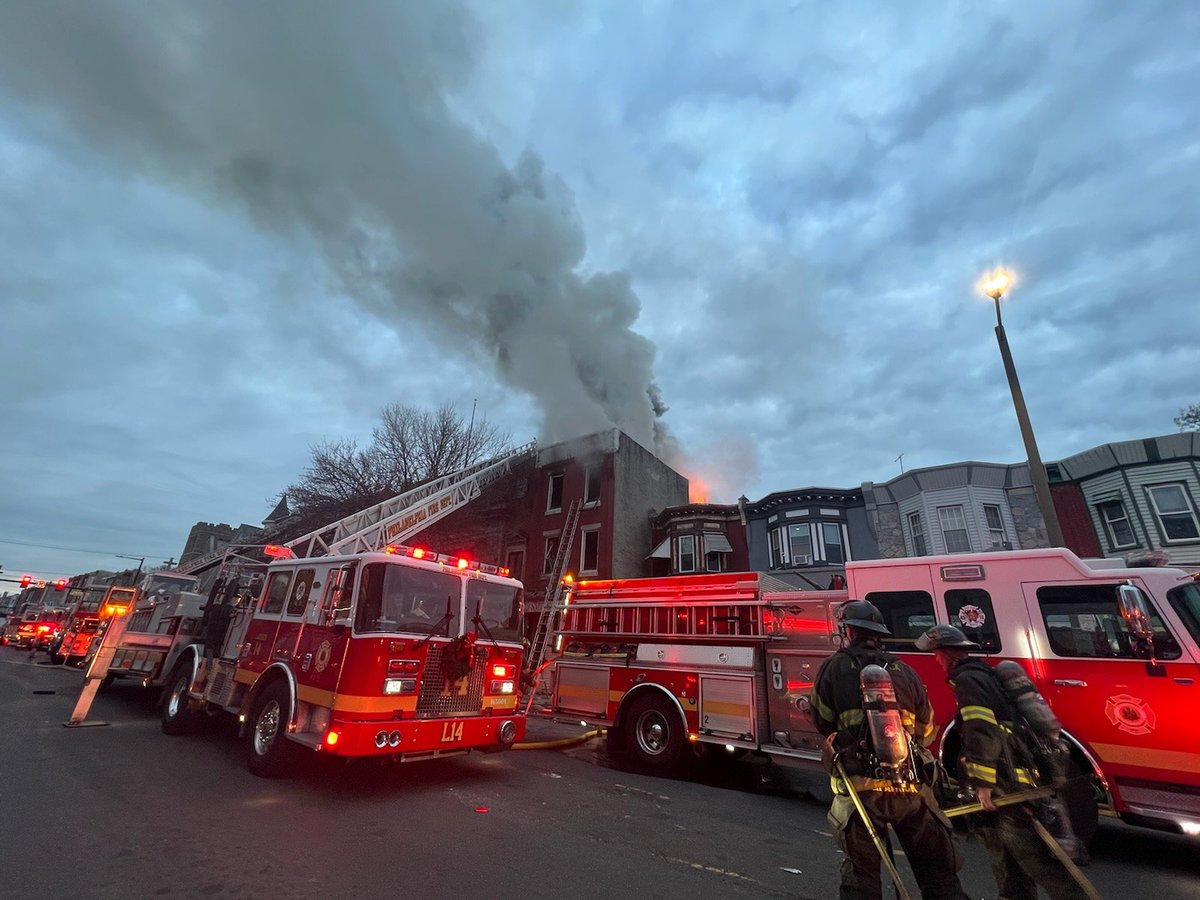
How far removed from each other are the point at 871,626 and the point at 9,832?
246 inches

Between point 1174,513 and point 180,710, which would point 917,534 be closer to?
point 1174,513

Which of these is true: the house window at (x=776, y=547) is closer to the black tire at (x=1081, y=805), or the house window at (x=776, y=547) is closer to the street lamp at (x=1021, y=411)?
the street lamp at (x=1021, y=411)

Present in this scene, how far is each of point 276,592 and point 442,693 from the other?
297 cm

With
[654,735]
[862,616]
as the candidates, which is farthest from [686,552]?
[862,616]

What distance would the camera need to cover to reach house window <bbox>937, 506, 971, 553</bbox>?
18.7 meters

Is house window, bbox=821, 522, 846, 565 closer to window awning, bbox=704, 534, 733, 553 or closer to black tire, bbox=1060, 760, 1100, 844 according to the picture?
window awning, bbox=704, 534, 733, 553

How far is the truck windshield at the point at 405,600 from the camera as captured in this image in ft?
18.5

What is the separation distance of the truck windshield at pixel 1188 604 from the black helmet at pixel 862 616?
3919 millimetres

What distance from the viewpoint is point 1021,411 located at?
8.00 meters

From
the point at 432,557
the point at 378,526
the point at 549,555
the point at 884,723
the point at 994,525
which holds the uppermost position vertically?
the point at 994,525

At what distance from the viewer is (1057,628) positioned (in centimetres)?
540

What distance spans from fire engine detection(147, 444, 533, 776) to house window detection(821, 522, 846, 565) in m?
17.2

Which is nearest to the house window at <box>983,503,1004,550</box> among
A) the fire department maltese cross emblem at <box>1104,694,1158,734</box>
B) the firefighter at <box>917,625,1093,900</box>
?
the fire department maltese cross emblem at <box>1104,694,1158,734</box>

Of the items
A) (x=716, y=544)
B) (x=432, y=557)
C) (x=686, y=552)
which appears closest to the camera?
(x=432, y=557)
